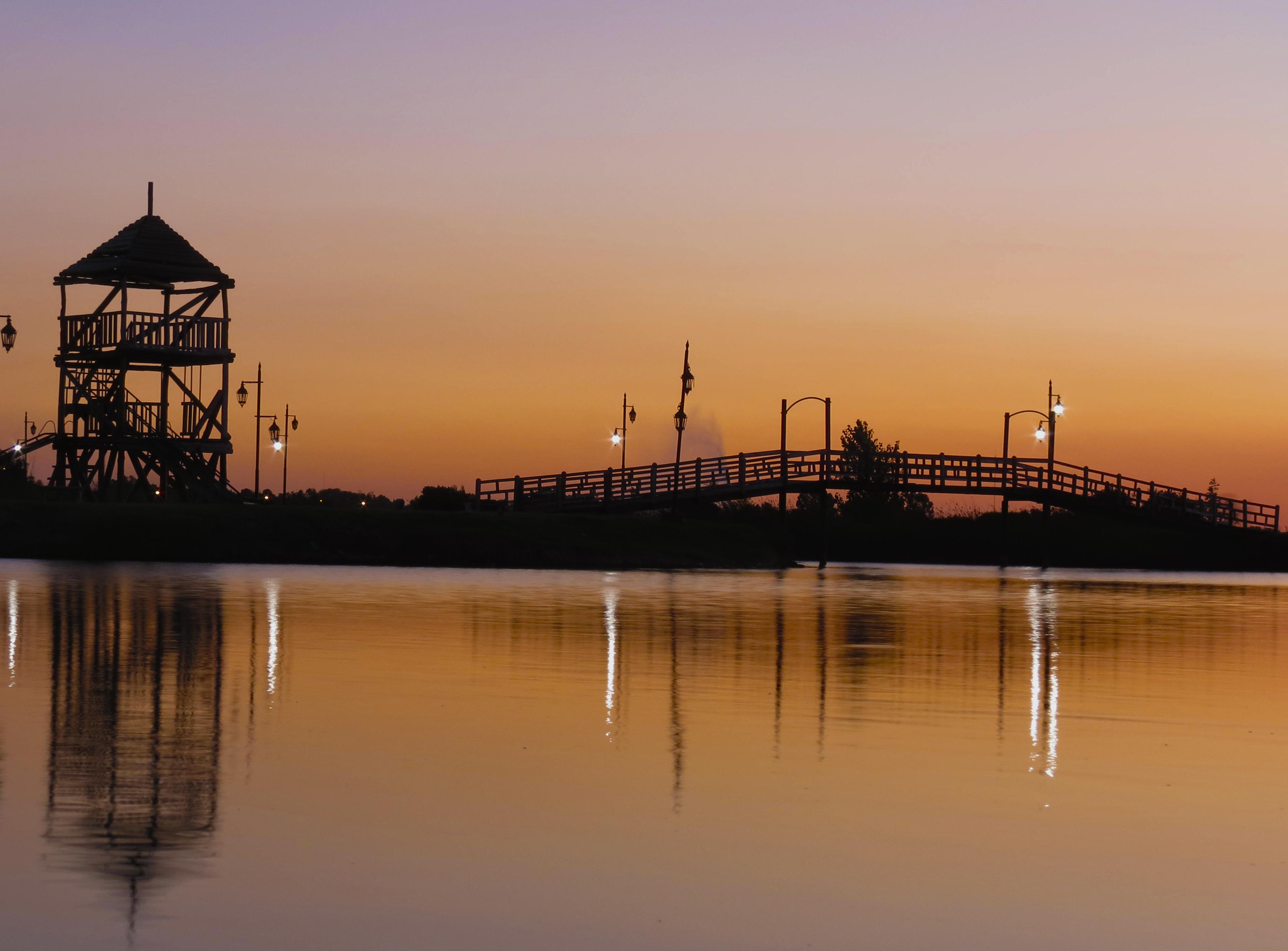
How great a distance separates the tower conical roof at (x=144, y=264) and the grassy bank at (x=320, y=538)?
10.0 m

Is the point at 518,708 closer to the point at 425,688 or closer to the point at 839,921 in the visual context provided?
the point at 425,688

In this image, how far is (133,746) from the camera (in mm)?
11203

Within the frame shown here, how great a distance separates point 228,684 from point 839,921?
31.0 feet

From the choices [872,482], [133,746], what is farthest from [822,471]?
[133,746]

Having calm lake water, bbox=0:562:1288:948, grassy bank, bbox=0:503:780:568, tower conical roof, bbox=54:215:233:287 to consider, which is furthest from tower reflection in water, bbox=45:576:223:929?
tower conical roof, bbox=54:215:233:287

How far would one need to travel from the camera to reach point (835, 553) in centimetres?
9231

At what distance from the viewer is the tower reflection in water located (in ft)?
26.0

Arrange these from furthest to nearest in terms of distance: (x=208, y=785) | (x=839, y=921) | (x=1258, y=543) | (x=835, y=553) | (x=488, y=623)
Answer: (x=835, y=553) → (x=1258, y=543) → (x=488, y=623) → (x=208, y=785) → (x=839, y=921)

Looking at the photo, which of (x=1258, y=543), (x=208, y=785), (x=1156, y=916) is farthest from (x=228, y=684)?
(x=1258, y=543)

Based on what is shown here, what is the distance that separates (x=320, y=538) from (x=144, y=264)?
14034mm

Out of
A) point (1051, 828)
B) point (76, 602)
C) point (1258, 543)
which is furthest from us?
point (1258, 543)

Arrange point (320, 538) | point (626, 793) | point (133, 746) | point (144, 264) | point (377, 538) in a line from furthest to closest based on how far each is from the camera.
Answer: point (144, 264) → point (377, 538) → point (320, 538) → point (133, 746) → point (626, 793)

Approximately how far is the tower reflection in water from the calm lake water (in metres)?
0.04

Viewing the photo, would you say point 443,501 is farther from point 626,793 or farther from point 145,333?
point 626,793
